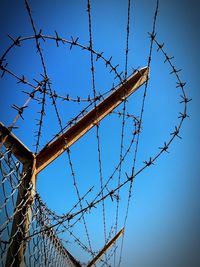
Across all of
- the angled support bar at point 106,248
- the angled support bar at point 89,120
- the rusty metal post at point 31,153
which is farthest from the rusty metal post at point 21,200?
the angled support bar at point 106,248

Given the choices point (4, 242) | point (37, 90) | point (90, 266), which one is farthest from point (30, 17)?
point (90, 266)

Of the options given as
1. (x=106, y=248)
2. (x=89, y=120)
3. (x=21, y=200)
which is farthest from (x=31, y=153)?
(x=106, y=248)

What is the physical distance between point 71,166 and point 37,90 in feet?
3.41

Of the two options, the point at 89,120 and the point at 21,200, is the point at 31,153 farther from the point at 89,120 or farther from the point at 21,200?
the point at 89,120

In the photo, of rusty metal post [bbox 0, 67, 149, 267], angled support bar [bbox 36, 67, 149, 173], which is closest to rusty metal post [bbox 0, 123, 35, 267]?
rusty metal post [bbox 0, 67, 149, 267]

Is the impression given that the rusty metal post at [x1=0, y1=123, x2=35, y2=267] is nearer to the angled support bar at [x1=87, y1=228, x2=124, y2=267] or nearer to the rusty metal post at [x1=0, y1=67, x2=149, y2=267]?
the rusty metal post at [x1=0, y1=67, x2=149, y2=267]

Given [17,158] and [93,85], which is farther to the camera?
[93,85]

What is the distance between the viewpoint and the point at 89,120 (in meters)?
2.60

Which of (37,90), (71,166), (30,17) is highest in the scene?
(30,17)

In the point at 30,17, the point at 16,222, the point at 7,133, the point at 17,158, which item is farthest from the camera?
the point at 17,158

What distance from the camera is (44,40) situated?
198 centimetres

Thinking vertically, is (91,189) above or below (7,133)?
below

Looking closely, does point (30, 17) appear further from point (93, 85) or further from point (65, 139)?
point (65, 139)

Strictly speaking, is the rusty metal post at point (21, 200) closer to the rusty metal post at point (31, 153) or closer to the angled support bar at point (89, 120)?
the rusty metal post at point (31, 153)
